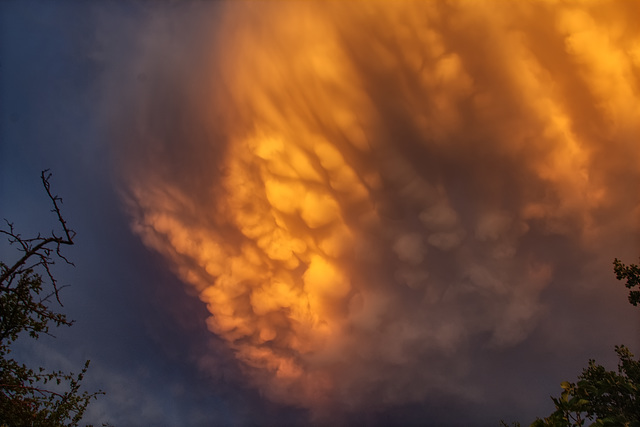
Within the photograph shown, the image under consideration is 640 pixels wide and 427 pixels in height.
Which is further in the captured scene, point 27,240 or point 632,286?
point 632,286

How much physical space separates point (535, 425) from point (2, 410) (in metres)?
16.7

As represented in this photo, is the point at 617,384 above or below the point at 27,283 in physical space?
above

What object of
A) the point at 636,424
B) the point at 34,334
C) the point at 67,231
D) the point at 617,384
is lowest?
the point at 636,424

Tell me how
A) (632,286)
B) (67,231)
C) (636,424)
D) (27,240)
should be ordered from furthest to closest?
(632,286), (636,424), (27,240), (67,231)

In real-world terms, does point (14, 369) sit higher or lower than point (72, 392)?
lower

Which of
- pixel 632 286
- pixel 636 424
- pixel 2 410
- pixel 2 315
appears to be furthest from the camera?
pixel 632 286

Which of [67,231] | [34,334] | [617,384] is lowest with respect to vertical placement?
[67,231]

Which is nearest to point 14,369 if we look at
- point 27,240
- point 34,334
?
point 34,334

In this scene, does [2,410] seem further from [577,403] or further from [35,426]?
[577,403]

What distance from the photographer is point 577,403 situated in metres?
10.0

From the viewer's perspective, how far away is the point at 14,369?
14.1 m

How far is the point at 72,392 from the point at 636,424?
27745mm

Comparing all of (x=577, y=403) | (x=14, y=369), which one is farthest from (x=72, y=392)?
(x=577, y=403)

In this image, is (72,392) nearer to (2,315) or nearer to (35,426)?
(35,426)
